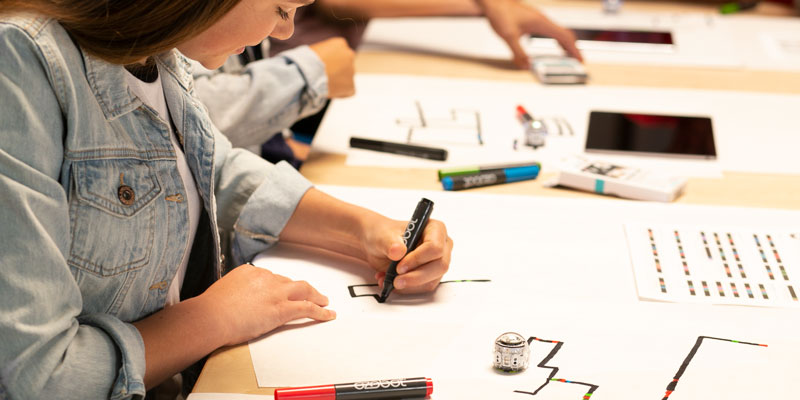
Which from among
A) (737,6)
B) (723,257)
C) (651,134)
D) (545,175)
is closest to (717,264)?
(723,257)

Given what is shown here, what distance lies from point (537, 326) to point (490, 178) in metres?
0.38

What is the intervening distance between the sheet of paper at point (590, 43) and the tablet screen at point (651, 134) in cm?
36

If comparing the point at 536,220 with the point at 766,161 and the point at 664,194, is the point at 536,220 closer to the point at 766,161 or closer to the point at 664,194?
the point at 664,194

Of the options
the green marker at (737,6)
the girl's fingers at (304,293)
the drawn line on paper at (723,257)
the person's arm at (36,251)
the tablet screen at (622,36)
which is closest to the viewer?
the person's arm at (36,251)

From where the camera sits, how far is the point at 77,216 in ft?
2.41

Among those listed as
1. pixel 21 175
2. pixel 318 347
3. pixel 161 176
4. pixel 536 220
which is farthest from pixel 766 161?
pixel 21 175

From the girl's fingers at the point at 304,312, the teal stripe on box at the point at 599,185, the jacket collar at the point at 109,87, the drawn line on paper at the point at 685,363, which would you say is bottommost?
the teal stripe on box at the point at 599,185

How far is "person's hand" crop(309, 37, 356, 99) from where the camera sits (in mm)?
1408

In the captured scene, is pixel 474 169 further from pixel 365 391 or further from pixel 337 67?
pixel 365 391

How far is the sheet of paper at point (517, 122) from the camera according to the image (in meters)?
1.32

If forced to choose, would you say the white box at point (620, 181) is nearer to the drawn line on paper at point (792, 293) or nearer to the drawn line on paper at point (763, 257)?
the drawn line on paper at point (763, 257)

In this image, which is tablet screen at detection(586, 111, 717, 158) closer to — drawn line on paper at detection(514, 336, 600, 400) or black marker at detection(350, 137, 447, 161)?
black marker at detection(350, 137, 447, 161)

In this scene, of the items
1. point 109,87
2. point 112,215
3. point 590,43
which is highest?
point 109,87

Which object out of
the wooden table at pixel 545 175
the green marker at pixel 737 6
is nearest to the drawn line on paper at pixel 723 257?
the wooden table at pixel 545 175
